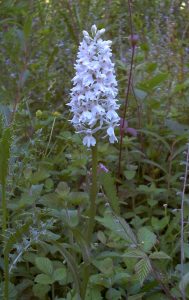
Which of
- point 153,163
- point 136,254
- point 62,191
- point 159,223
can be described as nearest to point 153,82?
point 153,163

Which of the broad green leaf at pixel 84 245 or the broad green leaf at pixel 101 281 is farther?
the broad green leaf at pixel 101 281

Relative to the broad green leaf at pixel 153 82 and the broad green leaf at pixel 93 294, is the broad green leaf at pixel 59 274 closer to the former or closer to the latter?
the broad green leaf at pixel 93 294

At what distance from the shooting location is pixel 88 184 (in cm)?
173

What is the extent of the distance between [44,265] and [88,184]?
0.92 ft

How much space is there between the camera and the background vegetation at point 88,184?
1.47 m

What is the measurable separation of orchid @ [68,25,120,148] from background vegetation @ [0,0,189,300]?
13 cm

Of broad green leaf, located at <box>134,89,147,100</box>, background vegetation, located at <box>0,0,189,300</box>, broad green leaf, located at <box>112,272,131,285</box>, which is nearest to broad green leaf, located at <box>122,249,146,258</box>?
background vegetation, located at <box>0,0,189,300</box>

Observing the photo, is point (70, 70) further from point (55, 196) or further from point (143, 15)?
point (55, 196)

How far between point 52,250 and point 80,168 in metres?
0.48

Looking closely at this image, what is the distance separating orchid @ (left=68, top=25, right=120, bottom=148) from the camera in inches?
53.7

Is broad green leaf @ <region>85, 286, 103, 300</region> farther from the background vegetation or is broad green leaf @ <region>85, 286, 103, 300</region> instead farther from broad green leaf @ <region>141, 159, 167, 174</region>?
broad green leaf @ <region>141, 159, 167, 174</region>

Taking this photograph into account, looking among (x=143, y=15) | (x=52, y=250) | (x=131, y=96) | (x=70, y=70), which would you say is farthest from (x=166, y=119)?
(x=143, y=15)

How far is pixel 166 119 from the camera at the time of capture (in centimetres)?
255

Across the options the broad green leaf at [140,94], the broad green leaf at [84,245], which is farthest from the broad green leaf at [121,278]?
the broad green leaf at [140,94]
